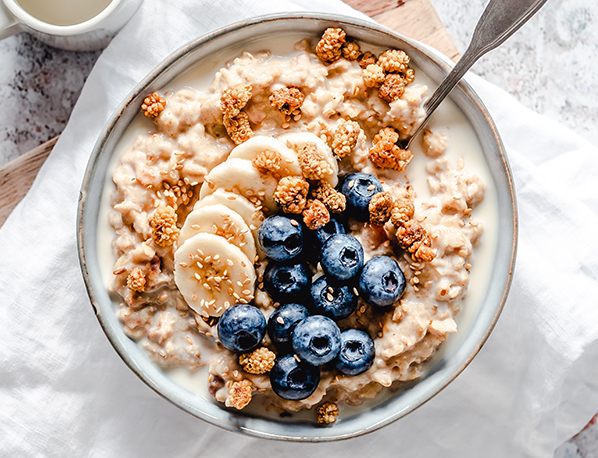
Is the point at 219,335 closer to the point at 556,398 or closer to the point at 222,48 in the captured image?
the point at 222,48

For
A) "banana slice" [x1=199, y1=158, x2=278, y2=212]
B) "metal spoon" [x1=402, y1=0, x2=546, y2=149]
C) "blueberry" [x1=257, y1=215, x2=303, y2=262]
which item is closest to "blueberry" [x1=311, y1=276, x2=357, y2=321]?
"blueberry" [x1=257, y1=215, x2=303, y2=262]

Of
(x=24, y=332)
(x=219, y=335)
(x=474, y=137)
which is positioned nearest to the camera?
(x=219, y=335)

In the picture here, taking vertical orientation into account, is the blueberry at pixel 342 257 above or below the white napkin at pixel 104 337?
above

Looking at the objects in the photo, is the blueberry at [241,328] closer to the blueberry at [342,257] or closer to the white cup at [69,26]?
the blueberry at [342,257]

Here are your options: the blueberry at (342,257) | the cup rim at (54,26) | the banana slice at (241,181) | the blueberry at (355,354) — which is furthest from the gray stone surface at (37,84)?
the blueberry at (355,354)


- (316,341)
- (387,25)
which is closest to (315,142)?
(316,341)

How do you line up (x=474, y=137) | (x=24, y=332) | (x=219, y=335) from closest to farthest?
(x=219, y=335) → (x=474, y=137) → (x=24, y=332)

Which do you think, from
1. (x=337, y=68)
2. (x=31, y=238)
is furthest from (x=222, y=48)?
(x=31, y=238)

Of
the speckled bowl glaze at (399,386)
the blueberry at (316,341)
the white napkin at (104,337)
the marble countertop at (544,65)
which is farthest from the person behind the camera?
the marble countertop at (544,65)
